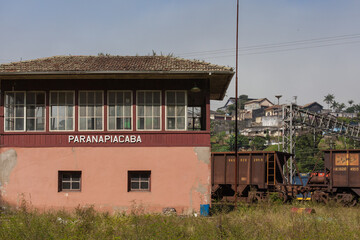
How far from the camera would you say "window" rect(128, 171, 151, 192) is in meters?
16.2

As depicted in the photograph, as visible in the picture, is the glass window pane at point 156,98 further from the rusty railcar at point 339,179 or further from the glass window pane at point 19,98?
the rusty railcar at point 339,179

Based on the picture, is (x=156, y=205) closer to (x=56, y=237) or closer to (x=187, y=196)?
(x=187, y=196)

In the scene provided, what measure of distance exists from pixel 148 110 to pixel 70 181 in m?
4.09

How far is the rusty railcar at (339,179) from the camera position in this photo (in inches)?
755

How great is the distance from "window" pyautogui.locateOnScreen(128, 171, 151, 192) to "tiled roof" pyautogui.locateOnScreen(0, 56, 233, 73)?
3997 mm

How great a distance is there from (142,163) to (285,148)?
20251 mm

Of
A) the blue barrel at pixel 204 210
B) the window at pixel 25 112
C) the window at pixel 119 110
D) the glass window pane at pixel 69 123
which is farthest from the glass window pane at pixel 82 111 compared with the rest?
the blue barrel at pixel 204 210

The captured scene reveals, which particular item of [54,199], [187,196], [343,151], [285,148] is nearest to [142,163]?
[187,196]

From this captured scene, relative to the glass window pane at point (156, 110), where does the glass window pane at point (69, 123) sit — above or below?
below

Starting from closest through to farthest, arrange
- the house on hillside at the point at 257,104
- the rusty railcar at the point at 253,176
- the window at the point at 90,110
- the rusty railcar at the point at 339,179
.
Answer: the window at the point at 90,110 → the rusty railcar at the point at 339,179 → the rusty railcar at the point at 253,176 → the house on hillside at the point at 257,104

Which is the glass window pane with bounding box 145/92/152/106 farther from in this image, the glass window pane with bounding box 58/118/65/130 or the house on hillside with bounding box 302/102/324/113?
the house on hillside with bounding box 302/102/324/113

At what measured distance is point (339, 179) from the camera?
19609 mm

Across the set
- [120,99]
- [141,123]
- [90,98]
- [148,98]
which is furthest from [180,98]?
[90,98]

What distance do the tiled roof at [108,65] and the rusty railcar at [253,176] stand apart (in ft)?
18.6
